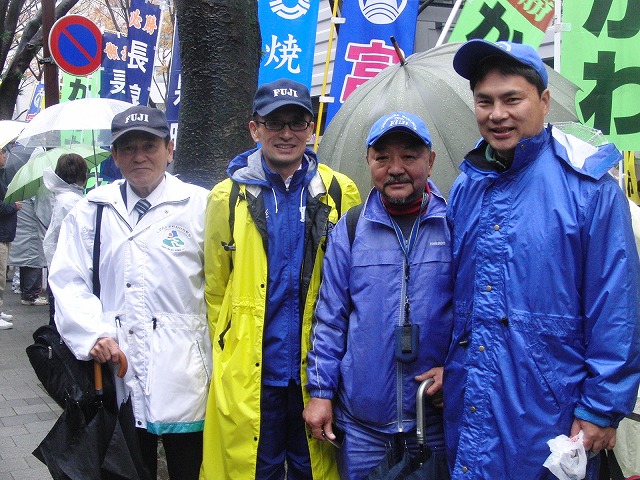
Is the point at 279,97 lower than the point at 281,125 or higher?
higher

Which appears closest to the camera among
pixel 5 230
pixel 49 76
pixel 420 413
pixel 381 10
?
pixel 420 413

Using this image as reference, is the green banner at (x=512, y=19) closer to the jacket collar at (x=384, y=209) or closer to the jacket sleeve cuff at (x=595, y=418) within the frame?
the jacket collar at (x=384, y=209)

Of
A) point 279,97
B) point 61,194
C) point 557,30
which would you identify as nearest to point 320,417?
point 279,97

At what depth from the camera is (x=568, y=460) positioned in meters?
2.22

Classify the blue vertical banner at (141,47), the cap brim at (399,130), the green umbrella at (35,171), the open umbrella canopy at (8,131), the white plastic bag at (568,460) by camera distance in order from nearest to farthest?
the white plastic bag at (568,460), the cap brim at (399,130), the green umbrella at (35,171), the open umbrella canopy at (8,131), the blue vertical banner at (141,47)

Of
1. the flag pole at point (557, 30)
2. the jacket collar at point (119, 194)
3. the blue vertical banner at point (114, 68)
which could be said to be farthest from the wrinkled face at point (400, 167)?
the blue vertical banner at point (114, 68)

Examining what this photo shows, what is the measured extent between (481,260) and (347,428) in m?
0.89

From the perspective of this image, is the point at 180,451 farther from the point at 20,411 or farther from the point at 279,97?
the point at 20,411

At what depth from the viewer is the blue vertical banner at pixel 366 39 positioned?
7.39m

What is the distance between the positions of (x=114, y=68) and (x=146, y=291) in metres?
9.55

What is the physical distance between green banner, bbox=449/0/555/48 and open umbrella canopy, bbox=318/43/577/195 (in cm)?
164

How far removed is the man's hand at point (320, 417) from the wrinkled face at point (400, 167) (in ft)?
2.79

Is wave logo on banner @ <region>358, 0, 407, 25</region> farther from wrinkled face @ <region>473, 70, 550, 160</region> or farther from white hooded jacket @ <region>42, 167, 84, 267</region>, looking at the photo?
wrinkled face @ <region>473, 70, 550, 160</region>

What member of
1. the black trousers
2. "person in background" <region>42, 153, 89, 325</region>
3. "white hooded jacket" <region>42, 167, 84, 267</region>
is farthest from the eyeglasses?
"person in background" <region>42, 153, 89, 325</region>
